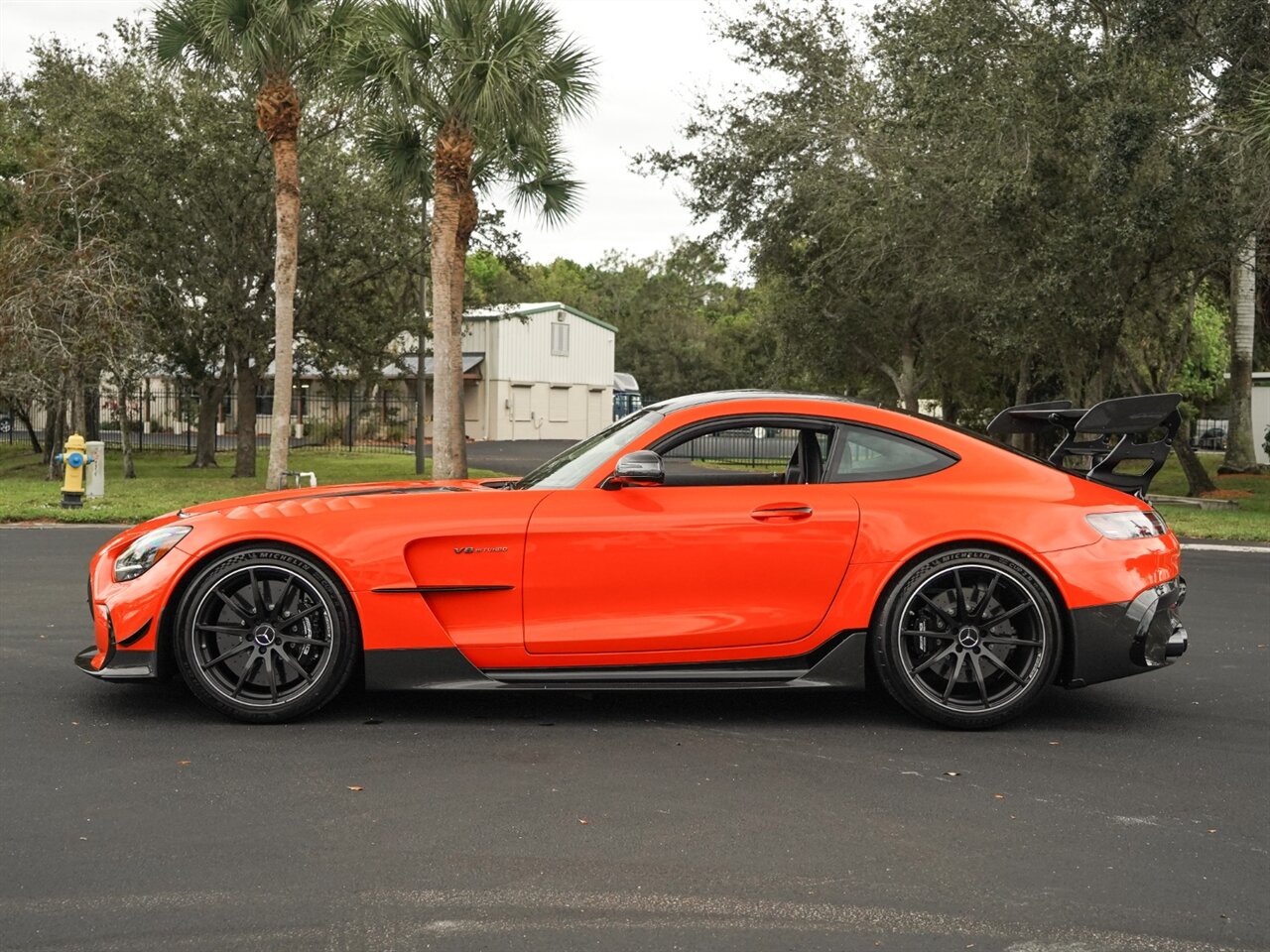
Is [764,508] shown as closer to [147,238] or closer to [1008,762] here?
[1008,762]

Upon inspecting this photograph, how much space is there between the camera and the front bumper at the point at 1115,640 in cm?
582

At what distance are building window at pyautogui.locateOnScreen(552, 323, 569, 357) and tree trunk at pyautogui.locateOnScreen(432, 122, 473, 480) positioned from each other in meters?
37.4

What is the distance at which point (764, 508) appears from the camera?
5859mm

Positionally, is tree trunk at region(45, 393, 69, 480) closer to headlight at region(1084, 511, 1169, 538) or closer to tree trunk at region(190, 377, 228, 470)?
tree trunk at region(190, 377, 228, 470)

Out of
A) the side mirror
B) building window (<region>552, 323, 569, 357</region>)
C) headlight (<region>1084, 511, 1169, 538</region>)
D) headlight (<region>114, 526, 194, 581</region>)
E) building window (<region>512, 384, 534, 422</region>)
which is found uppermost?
building window (<region>552, 323, 569, 357</region>)

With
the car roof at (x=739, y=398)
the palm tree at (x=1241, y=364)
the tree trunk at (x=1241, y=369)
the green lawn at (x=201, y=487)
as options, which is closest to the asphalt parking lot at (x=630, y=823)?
the car roof at (x=739, y=398)

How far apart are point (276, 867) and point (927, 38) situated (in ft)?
68.4

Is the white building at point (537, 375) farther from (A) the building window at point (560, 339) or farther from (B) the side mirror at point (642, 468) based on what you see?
(B) the side mirror at point (642, 468)

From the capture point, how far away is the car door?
575 centimetres

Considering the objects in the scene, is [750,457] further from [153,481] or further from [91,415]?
[91,415]

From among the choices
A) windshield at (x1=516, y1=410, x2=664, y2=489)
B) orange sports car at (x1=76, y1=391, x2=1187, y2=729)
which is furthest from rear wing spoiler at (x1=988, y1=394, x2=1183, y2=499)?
windshield at (x1=516, y1=410, x2=664, y2=489)

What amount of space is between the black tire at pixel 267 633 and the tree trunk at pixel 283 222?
1685 centimetres

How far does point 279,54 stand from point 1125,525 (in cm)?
1869

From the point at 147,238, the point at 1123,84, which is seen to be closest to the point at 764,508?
the point at 1123,84
